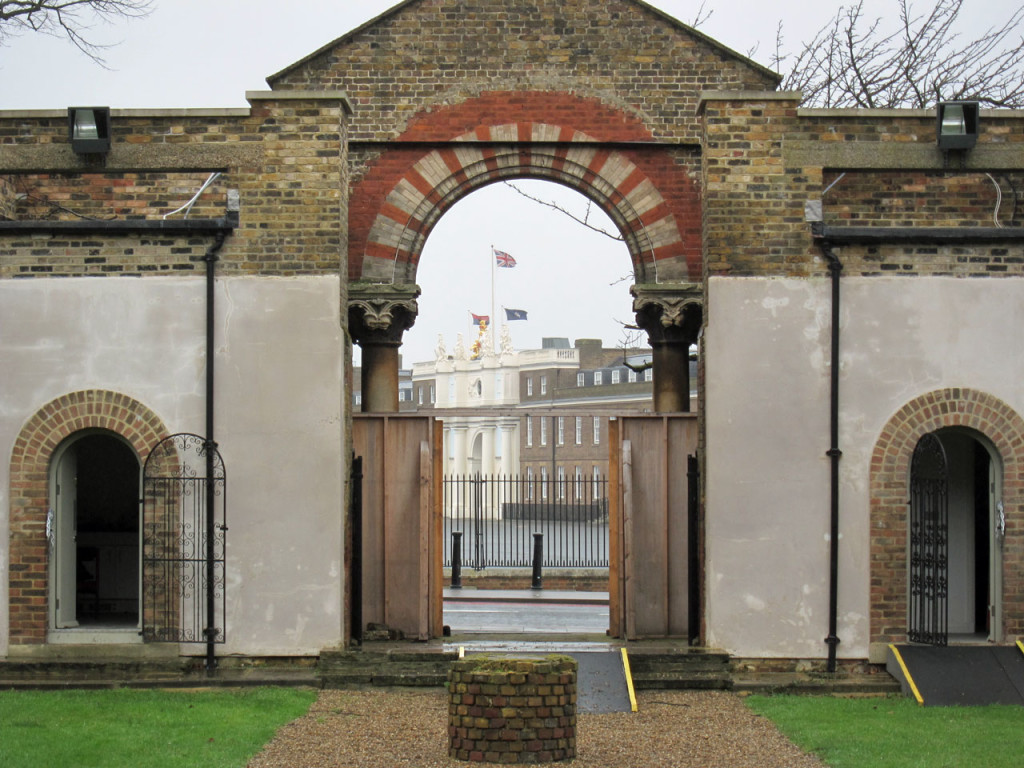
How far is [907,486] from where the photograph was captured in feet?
41.0

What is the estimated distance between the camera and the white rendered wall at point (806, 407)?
41.0 ft

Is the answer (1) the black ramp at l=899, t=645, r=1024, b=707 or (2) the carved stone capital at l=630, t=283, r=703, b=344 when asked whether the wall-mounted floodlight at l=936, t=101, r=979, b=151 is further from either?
(1) the black ramp at l=899, t=645, r=1024, b=707

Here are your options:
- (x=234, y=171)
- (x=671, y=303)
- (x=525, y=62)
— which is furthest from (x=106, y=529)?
(x=525, y=62)

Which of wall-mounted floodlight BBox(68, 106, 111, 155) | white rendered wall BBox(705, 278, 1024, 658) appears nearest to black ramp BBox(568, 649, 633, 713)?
white rendered wall BBox(705, 278, 1024, 658)

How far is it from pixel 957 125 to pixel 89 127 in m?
7.67

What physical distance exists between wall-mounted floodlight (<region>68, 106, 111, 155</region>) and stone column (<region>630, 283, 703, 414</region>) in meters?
5.32

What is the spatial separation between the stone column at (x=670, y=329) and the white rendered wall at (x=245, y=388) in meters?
3.49

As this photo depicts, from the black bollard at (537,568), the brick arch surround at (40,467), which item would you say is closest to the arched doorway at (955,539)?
the brick arch surround at (40,467)

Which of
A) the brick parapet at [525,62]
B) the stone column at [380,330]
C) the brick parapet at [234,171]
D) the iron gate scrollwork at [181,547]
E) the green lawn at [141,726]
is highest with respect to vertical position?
the brick parapet at [525,62]

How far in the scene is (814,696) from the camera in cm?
1201

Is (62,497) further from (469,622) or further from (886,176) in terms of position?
(886,176)

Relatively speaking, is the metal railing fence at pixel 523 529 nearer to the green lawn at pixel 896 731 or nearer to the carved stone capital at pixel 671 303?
the carved stone capital at pixel 671 303

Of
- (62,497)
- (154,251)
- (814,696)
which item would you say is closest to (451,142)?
(154,251)

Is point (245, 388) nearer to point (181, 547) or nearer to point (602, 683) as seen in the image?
point (181, 547)
